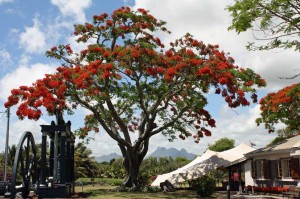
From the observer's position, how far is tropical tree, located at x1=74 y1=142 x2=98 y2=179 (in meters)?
52.1

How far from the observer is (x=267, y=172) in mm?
27391

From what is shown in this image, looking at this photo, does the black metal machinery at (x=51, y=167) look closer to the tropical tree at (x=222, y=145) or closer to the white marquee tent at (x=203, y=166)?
the white marquee tent at (x=203, y=166)

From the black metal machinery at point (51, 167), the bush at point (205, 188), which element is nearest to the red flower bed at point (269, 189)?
the bush at point (205, 188)

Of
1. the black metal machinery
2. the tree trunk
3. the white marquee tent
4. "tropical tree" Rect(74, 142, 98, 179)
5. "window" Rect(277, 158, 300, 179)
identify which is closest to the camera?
the black metal machinery

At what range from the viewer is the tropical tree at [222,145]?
86.3 metres

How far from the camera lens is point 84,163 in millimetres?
54750

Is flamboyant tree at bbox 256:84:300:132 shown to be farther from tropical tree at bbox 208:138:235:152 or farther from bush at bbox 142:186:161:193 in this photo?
tropical tree at bbox 208:138:235:152

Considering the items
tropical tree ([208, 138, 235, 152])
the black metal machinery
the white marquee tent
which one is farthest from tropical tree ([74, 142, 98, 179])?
tropical tree ([208, 138, 235, 152])

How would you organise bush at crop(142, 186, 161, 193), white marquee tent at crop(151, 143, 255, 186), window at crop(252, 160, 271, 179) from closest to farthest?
window at crop(252, 160, 271, 179)
bush at crop(142, 186, 161, 193)
white marquee tent at crop(151, 143, 255, 186)

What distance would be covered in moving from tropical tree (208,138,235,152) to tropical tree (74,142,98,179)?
3700 centimetres

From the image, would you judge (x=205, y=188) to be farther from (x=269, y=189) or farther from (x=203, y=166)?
(x=203, y=166)

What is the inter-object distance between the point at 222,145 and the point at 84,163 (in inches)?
1628

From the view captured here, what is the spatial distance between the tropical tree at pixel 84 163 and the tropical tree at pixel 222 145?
36996mm

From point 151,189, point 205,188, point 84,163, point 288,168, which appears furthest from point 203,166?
point 84,163
